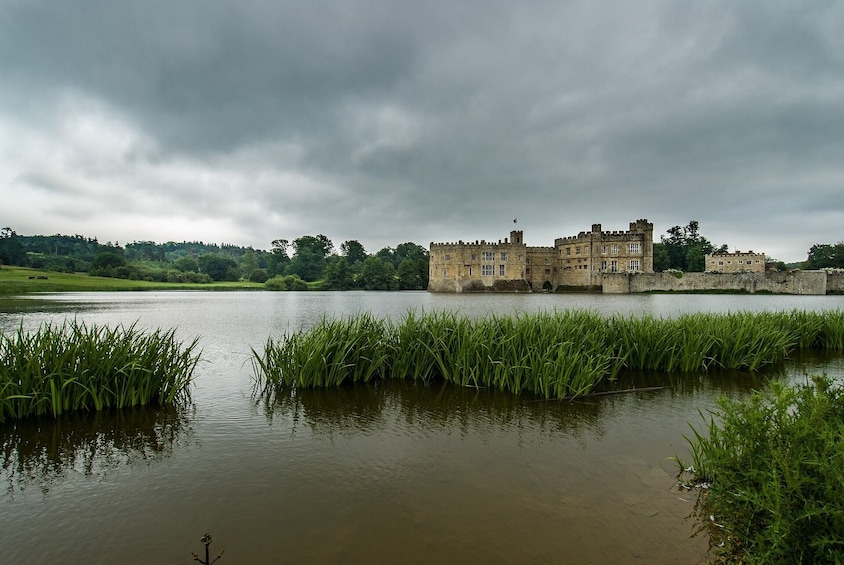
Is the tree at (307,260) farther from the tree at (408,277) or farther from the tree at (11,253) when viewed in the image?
the tree at (11,253)

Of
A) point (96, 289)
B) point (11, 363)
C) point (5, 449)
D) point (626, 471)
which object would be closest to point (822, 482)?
point (626, 471)

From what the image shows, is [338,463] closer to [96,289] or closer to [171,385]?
[171,385]

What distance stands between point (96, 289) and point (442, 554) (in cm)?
6192

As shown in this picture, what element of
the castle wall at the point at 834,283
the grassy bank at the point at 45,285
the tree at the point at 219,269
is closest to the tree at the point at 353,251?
the tree at the point at 219,269

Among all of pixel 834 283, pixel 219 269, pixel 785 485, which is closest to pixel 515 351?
pixel 785 485

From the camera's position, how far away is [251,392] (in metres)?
7.63

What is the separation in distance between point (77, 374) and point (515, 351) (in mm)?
6480

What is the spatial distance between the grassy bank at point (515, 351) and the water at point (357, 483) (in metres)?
0.64

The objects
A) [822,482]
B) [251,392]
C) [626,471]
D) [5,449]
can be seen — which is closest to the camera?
[822,482]

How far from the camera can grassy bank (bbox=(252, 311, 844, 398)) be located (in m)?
7.30

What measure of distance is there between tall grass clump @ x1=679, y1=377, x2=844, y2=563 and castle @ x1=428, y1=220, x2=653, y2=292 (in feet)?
181

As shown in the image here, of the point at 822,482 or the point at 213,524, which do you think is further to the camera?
the point at 213,524

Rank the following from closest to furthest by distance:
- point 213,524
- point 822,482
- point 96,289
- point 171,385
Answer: point 822,482
point 213,524
point 171,385
point 96,289

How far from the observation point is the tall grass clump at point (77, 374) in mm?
5609
